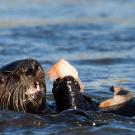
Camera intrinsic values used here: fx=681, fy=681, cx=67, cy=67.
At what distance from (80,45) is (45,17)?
3633 mm

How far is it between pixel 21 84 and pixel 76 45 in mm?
6075

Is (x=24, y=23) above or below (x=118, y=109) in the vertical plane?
above

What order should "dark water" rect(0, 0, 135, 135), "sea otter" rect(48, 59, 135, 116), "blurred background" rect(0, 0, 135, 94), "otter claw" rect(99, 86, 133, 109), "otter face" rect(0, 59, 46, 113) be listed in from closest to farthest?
"dark water" rect(0, 0, 135, 135) → "otter face" rect(0, 59, 46, 113) → "sea otter" rect(48, 59, 135, 116) → "otter claw" rect(99, 86, 133, 109) → "blurred background" rect(0, 0, 135, 94)

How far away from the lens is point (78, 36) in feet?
42.9

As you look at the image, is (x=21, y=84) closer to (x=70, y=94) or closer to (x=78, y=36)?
(x=70, y=94)

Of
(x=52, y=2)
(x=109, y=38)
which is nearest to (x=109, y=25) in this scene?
(x=109, y=38)

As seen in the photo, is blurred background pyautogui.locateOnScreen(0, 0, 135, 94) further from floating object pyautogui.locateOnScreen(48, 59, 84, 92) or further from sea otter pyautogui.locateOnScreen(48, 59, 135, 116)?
floating object pyautogui.locateOnScreen(48, 59, 84, 92)

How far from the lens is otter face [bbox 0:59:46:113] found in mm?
6121

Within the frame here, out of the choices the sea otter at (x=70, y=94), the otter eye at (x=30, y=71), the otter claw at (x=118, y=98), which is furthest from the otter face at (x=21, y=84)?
the otter claw at (x=118, y=98)

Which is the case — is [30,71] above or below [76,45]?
below

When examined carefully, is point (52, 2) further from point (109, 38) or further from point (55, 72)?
point (55, 72)

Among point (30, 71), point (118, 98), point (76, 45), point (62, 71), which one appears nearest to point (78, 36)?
point (76, 45)

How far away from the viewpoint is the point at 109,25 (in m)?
14.5

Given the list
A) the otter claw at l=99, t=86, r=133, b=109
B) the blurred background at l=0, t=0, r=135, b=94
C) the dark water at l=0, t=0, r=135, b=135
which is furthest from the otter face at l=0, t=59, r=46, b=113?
the blurred background at l=0, t=0, r=135, b=94
